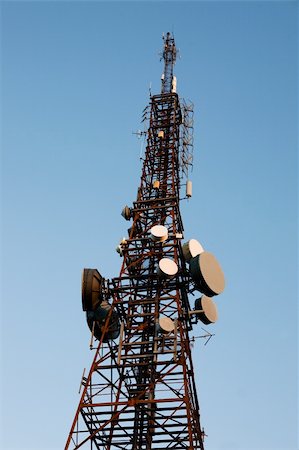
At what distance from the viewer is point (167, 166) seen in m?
41.3

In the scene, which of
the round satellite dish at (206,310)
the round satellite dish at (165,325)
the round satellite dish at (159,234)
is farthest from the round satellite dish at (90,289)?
the round satellite dish at (206,310)

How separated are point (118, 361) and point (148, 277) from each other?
198 inches

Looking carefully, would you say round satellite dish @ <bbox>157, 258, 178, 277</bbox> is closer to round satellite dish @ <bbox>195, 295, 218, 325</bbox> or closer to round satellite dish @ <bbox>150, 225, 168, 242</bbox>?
round satellite dish @ <bbox>150, 225, 168, 242</bbox>

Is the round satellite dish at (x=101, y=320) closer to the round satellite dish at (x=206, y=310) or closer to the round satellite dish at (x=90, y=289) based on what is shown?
the round satellite dish at (x=90, y=289)

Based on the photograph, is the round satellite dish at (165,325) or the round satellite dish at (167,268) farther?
the round satellite dish at (167,268)

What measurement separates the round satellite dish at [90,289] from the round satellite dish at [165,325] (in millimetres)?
4257

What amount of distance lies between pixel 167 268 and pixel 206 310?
2.97 metres

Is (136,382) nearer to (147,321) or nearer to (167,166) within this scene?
(147,321)

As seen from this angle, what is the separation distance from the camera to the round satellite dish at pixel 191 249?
35.5 m

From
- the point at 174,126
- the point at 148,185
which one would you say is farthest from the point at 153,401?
the point at 174,126

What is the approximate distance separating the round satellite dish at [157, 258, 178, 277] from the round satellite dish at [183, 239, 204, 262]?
4.40 feet

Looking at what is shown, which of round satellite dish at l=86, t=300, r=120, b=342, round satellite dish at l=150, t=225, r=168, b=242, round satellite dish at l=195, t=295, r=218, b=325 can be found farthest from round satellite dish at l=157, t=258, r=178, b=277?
round satellite dish at l=86, t=300, r=120, b=342

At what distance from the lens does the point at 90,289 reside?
3488 centimetres

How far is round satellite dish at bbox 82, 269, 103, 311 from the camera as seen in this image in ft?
114
